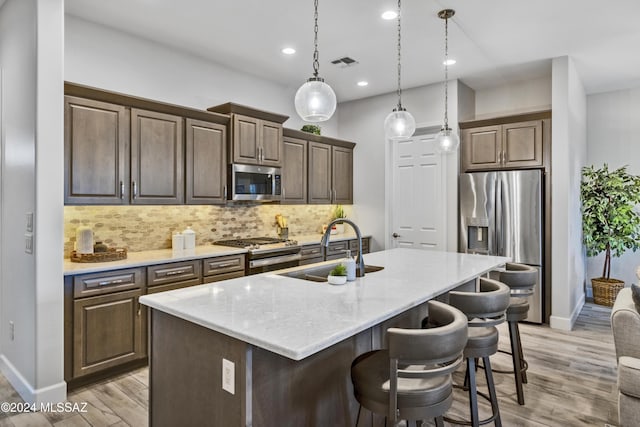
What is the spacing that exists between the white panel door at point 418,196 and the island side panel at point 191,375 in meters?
4.19

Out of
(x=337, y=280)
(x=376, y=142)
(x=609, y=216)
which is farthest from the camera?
(x=376, y=142)

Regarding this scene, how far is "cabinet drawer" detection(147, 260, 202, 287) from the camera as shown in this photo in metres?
3.33

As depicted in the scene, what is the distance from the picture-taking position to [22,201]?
9.59 feet

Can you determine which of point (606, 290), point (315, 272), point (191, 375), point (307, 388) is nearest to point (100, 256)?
point (315, 272)

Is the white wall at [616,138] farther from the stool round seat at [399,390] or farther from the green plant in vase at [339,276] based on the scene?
the stool round seat at [399,390]

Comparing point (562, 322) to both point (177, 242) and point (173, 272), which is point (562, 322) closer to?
point (173, 272)

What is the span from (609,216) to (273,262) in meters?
4.43

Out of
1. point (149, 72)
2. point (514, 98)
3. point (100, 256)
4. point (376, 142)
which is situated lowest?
point (100, 256)

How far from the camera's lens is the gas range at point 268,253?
161 inches

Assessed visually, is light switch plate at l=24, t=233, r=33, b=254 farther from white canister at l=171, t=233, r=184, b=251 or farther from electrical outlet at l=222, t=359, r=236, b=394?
electrical outlet at l=222, t=359, r=236, b=394

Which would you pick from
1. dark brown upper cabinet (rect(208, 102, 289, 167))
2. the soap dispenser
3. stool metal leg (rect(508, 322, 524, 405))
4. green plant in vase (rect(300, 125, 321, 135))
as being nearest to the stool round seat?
the soap dispenser

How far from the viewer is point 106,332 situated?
3.06 meters

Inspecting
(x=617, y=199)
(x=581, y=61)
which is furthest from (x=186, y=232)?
(x=617, y=199)

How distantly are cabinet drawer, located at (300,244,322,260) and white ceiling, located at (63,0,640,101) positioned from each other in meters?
2.23
